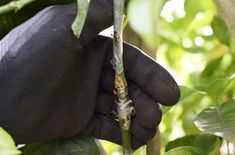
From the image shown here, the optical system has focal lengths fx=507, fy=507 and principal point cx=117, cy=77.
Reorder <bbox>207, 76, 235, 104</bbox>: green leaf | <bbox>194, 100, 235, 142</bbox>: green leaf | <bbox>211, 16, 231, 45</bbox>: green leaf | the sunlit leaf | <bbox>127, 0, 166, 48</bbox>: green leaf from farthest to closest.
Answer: the sunlit leaf, <bbox>211, 16, 231, 45</bbox>: green leaf, <bbox>207, 76, 235, 104</bbox>: green leaf, <bbox>194, 100, 235, 142</bbox>: green leaf, <bbox>127, 0, 166, 48</bbox>: green leaf

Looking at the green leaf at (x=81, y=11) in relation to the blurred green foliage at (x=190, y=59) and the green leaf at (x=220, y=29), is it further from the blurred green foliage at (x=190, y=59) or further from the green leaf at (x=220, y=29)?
the green leaf at (x=220, y=29)

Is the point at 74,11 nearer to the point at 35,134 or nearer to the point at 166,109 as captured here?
the point at 35,134

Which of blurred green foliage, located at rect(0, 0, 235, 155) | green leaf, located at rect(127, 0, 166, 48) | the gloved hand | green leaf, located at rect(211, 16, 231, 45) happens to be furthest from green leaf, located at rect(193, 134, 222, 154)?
green leaf, located at rect(127, 0, 166, 48)

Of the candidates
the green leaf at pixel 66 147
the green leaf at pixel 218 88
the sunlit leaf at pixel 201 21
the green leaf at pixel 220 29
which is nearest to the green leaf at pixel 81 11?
the green leaf at pixel 66 147

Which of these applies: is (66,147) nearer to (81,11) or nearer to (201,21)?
(81,11)

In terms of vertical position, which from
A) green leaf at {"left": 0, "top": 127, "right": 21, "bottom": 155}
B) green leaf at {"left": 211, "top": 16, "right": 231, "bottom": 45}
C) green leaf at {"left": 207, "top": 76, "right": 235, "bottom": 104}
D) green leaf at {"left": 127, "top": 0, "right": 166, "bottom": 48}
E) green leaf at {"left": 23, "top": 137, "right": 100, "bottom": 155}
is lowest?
green leaf at {"left": 23, "top": 137, "right": 100, "bottom": 155}

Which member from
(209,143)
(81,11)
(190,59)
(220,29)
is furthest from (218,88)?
(190,59)

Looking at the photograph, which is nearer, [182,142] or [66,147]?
[66,147]

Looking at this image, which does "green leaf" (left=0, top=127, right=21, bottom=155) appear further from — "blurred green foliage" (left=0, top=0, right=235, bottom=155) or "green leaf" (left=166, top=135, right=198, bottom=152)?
"green leaf" (left=166, top=135, right=198, bottom=152)
